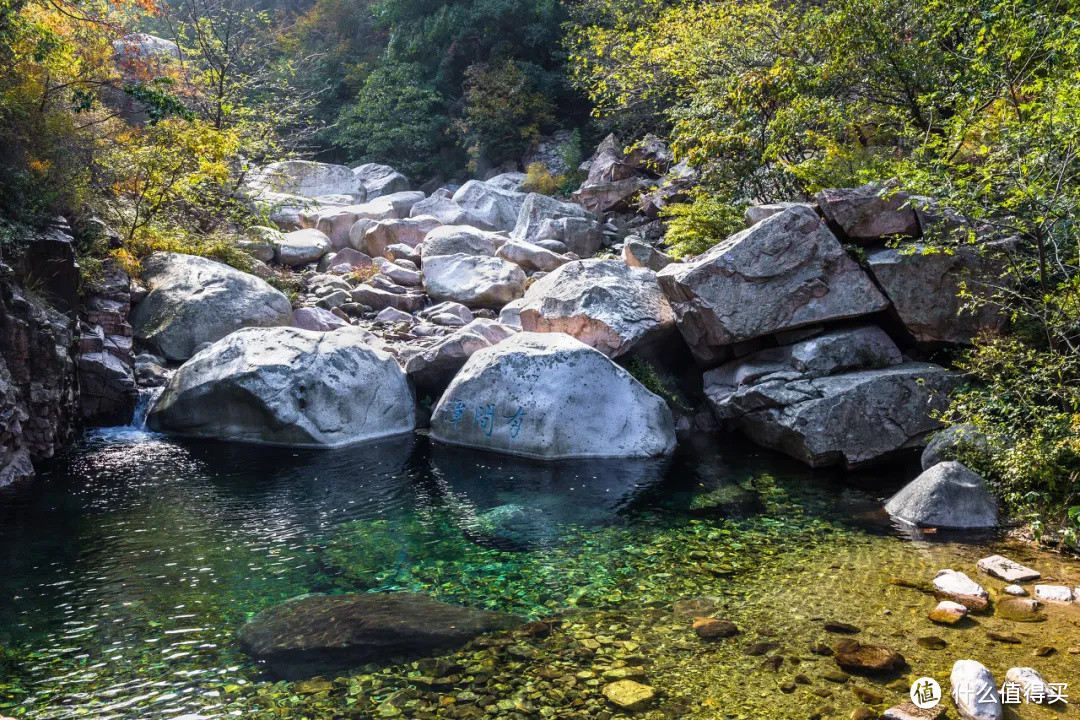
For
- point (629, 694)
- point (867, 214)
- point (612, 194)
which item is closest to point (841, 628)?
point (629, 694)

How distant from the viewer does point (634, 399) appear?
11070mm

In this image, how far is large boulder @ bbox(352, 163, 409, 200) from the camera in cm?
2866

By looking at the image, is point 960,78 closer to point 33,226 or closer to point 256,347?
point 256,347

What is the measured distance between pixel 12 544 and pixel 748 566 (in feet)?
23.9

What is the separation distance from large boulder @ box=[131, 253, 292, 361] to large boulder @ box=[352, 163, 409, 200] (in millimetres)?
14365

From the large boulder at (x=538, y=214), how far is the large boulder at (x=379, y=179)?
8.96 meters

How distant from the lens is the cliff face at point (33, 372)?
30.7 feet

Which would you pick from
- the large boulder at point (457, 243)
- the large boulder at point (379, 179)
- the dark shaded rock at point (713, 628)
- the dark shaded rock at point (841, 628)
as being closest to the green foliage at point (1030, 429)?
the dark shaded rock at point (841, 628)

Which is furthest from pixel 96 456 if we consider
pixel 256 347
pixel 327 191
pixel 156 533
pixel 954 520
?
pixel 327 191

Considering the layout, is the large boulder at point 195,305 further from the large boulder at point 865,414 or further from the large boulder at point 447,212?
the large boulder at point 865,414

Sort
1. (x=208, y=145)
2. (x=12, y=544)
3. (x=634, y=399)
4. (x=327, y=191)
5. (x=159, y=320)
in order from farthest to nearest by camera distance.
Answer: (x=327, y=191)
(x=208, y=145)
(x=159, y=320)
(x=634, y=399)
(x=12, y=544)

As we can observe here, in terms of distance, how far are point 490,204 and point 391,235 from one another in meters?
4.65

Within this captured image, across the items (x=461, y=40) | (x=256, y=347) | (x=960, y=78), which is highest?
(x=461, y=40)

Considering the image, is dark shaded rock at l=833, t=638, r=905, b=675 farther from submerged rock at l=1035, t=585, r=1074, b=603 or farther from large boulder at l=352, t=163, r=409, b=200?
large boulder at l=352, t=163, r=409, b=200
